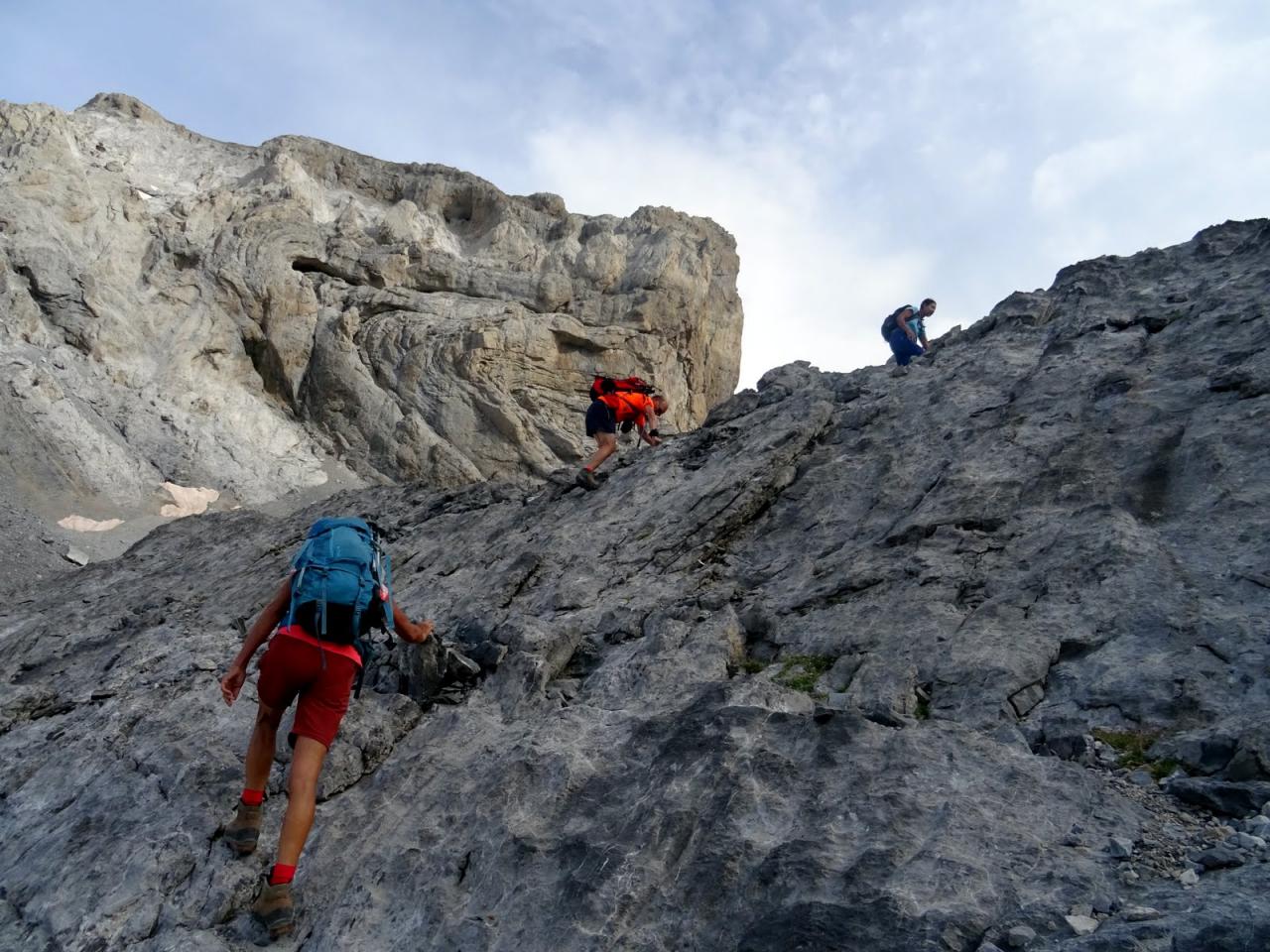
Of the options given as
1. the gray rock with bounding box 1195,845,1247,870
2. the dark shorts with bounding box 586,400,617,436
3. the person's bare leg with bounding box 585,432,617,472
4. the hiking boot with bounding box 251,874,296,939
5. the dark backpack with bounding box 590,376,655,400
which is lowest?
the hiking boot with bounding box 251,874,296,939

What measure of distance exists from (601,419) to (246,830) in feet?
29.9

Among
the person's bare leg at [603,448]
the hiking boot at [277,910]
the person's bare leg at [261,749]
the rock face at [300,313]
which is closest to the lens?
the hiking boot at [277,910]

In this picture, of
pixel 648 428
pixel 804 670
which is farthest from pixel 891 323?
pixel 804 670

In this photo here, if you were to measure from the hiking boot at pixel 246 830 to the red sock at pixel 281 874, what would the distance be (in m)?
0.83

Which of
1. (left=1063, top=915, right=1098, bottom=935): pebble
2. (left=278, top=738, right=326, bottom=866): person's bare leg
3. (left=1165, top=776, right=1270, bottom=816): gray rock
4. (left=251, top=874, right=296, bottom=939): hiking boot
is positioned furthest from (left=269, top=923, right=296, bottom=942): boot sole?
(left=1165, top=776, right=1270, bottom=816): gray rock

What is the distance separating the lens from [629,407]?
15078 millimetres

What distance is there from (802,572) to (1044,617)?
267 cm

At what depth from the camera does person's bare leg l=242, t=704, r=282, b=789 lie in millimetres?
6477

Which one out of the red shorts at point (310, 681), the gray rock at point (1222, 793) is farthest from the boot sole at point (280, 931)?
the gray rock at point (1222, 793)

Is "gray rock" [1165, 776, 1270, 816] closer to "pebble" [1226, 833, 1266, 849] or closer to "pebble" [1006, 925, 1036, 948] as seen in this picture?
"pebble" [1226, 833, 1266, 849]

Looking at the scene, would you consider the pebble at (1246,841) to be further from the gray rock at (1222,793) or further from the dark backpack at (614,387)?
the dark backpack at (614,387)

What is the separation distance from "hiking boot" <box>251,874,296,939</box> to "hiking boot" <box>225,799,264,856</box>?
793mm

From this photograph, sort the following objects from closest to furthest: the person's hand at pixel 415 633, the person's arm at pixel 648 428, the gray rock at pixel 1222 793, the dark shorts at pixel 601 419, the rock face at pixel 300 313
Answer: the gray rock at pixel 1222 793, the person's hand at pixel 415 633, the dark shorts at pixel 601 419, the person's arm at pixel 648 428, the rock face at pixel 300 313

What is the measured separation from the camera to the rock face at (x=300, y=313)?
30.5 metres
